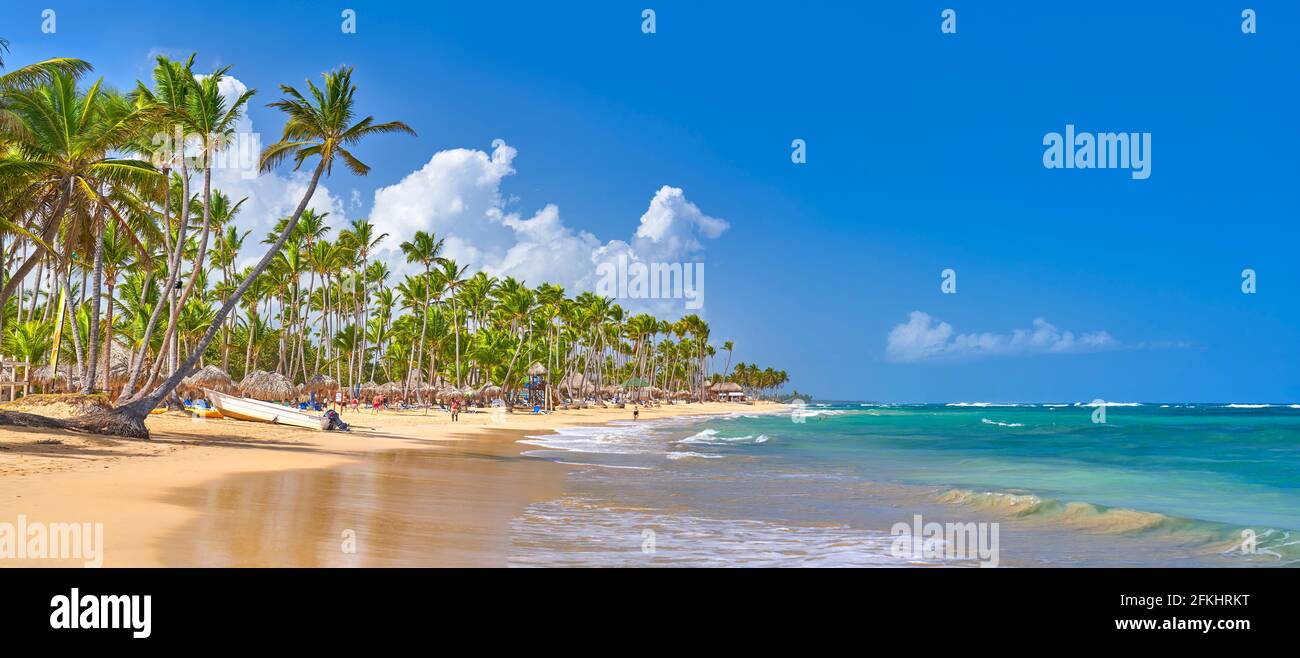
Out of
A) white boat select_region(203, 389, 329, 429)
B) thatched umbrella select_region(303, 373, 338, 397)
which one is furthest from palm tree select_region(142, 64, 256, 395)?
thatched umbrella select_region(303, 373, 338, 397)

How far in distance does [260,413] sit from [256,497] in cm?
2226

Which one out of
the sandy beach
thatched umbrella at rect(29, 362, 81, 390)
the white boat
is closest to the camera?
the sandy beach

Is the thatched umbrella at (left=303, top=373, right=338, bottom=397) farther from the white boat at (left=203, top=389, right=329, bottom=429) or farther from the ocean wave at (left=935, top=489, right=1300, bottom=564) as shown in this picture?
the ocean wave at (left=935, top=489, right=1300, bottom=564)

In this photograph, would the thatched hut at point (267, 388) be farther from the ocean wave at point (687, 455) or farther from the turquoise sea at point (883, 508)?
the ocean wave at point (687, 455)

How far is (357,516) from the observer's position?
10.9 metres

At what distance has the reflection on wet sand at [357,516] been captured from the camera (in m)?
7.95

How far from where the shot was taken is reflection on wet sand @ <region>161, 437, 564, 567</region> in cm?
795

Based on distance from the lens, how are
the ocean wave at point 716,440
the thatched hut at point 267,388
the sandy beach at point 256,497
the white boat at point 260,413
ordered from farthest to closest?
the thatched hut at point 267,388
the ocean wave at point 716,440
the white boat at point 260,413
the sandy beach at point 256,497

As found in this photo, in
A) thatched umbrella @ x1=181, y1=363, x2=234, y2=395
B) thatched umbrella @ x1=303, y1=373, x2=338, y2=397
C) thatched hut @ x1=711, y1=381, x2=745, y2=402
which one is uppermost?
thatched umbrella @ x1=181, y1=363, x2=234, y2=395

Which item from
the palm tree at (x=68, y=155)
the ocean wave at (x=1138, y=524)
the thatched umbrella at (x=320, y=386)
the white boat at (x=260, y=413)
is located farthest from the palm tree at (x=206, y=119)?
the thatched umbrella at (x=320, y=386)

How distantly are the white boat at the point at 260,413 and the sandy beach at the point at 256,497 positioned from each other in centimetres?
746

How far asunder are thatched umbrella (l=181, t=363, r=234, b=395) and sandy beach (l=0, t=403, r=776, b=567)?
1661 centimetres
